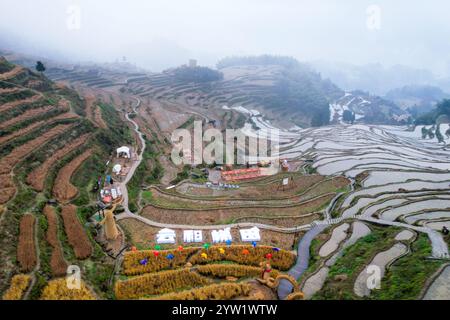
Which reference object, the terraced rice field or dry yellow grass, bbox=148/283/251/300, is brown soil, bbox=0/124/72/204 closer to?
dry yellow grass, bbox=148/283/251/300

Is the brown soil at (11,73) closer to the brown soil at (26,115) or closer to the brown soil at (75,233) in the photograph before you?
the brown soil at (26,115)

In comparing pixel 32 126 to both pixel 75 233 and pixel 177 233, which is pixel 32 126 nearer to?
pixel 75 233

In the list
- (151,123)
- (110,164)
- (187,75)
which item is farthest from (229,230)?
(187,75)

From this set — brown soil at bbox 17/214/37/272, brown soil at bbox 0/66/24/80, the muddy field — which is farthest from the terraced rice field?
brown soil at bbox 0/66/24/80

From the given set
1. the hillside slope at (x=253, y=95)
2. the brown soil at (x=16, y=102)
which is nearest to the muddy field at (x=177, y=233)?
the brown soil at (x=16, y=102)

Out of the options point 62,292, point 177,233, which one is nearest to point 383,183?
point 177,233

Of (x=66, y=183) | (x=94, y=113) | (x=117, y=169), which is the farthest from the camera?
(x=94, y=113)
